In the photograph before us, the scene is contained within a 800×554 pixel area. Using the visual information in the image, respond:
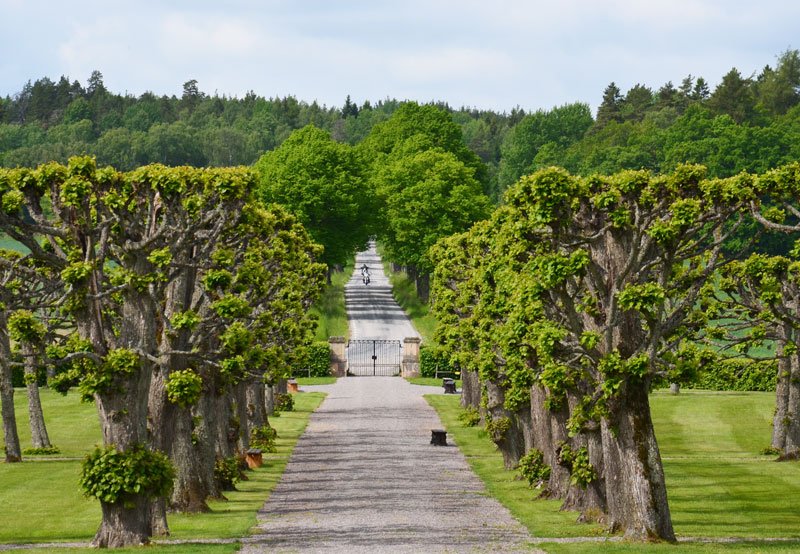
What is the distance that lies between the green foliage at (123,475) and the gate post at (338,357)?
3001 inches

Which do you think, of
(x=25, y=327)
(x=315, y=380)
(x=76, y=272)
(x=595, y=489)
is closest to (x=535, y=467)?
(x=595, y=489)

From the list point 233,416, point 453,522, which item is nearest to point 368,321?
point 233,416

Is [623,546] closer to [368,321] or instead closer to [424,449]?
[424,449]

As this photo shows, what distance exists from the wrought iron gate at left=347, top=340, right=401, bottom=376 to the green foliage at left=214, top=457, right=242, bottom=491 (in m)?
61.4

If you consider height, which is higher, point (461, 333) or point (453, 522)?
point (461, 333)

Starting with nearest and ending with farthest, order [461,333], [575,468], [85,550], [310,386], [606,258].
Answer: [85,550] < [606,258] < [575,468] < [461,333] < [310,386]

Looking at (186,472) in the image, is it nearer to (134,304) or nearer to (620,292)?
(134,304)

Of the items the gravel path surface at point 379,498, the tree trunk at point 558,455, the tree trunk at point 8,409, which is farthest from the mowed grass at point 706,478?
the tree trunk at point 8,409

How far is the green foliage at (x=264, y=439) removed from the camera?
6175 centimetres

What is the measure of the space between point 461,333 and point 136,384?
27073mm

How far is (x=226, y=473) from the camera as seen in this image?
48.1 metres

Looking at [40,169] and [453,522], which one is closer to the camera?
[40,169]

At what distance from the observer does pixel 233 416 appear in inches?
2094

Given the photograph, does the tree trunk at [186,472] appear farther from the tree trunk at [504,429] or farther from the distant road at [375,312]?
the distant road at [375,312]
